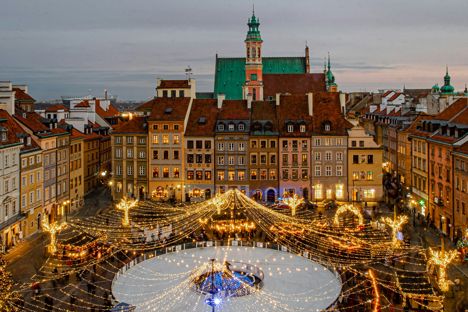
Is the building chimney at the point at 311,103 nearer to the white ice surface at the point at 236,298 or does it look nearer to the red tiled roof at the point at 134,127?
the red tiled roof at the point at 134,127

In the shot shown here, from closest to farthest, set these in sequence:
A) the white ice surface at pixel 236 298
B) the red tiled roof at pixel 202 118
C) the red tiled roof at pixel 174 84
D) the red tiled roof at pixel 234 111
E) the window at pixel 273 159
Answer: the white ice surface at pixel 236 298
the window at pixel 273 159
the red tiled roof at pixel 202 118
the red tiled roof at pixel 234 111
the red tiled roof at pixel 174 84

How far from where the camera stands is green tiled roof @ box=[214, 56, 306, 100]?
94.0m

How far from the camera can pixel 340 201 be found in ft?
191

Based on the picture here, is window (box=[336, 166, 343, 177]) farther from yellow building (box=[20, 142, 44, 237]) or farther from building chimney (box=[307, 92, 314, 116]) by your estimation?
yellow building (box=[20, 142, 44, 237])

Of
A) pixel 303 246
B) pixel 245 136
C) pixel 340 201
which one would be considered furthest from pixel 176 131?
pixel 303 246

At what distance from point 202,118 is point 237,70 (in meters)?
35.6

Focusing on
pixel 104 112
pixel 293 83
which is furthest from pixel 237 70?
pixel 104 112

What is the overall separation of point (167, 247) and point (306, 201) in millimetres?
23391

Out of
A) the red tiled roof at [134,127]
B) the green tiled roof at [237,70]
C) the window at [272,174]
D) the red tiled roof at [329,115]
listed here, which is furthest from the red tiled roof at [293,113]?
the green tiled roof at [237,70]

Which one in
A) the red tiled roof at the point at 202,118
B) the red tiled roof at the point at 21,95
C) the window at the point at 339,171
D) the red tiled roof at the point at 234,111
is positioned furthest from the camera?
the red tiled roof at the point at 21,95

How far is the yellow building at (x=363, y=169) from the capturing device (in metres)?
58.0

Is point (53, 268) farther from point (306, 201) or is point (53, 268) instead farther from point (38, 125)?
point (306, 201)

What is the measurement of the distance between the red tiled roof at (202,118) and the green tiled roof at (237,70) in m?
29.0

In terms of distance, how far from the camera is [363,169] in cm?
5844
